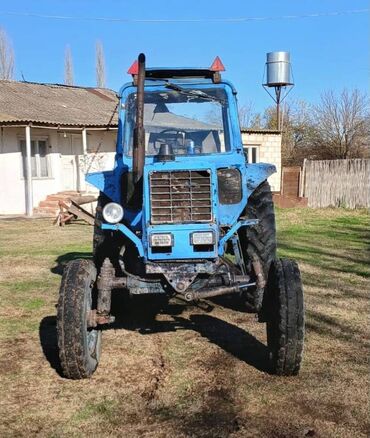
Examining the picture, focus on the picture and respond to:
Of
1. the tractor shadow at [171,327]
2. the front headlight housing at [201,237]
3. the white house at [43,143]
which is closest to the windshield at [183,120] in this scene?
the front headlight housing at [201,237]

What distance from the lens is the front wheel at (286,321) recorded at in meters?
4.11

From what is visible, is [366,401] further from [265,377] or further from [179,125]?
[179,125]

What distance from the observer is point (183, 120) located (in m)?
5.61

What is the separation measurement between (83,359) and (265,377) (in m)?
1.38

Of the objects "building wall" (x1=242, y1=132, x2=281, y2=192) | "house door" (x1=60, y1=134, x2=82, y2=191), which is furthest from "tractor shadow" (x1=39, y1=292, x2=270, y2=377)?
"building wall" (x1=242, y1=132, x2=281, y2=192)

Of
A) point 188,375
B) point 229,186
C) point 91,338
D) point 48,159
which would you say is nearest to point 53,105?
point 48,159

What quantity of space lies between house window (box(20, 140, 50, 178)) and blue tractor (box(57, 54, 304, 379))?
13.4 m

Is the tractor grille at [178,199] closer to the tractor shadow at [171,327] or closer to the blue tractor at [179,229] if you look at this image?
the blue tractor at [179,229]

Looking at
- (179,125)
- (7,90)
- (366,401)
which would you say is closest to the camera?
(366,401)

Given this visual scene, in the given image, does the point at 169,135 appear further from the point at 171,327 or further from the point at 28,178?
the point at 28,178

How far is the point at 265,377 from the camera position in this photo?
4.30m

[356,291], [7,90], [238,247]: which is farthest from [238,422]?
[7,90]

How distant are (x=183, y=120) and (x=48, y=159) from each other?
1408cm

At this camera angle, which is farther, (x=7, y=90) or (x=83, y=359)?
(x=7, y=90)
